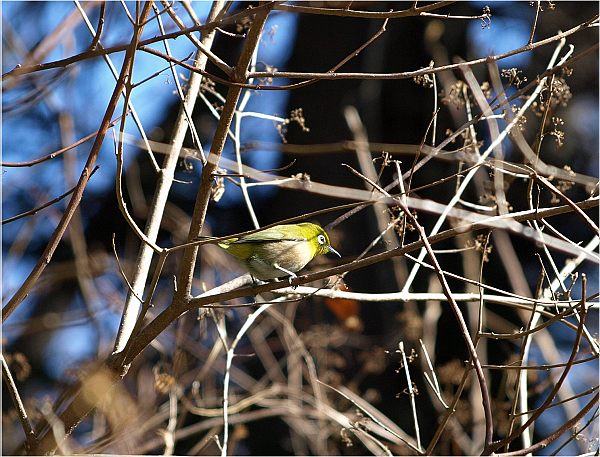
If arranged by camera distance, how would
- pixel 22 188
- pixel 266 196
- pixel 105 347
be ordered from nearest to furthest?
pixel 105 347 < pixel 22 188 < pixel 266 196

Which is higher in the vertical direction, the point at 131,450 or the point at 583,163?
the point at 583,163

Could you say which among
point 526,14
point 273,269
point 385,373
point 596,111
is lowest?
point 385,373

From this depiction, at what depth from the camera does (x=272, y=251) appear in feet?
13.4

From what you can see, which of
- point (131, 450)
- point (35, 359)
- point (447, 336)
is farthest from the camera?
point (35, 359)

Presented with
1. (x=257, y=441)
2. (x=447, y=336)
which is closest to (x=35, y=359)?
(x=257, y=441)

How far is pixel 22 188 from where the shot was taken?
21.2 ft

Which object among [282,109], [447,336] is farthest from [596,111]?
[282,109]

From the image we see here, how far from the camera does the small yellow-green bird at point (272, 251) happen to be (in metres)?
4.04

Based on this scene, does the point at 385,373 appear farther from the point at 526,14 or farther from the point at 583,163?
the point at 526,14

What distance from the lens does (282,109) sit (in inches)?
312

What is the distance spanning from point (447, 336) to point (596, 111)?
8.83 feet

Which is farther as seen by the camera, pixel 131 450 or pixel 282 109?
pixel 282 109

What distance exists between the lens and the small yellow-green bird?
404 centimetres

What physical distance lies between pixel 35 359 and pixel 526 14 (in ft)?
19.9
